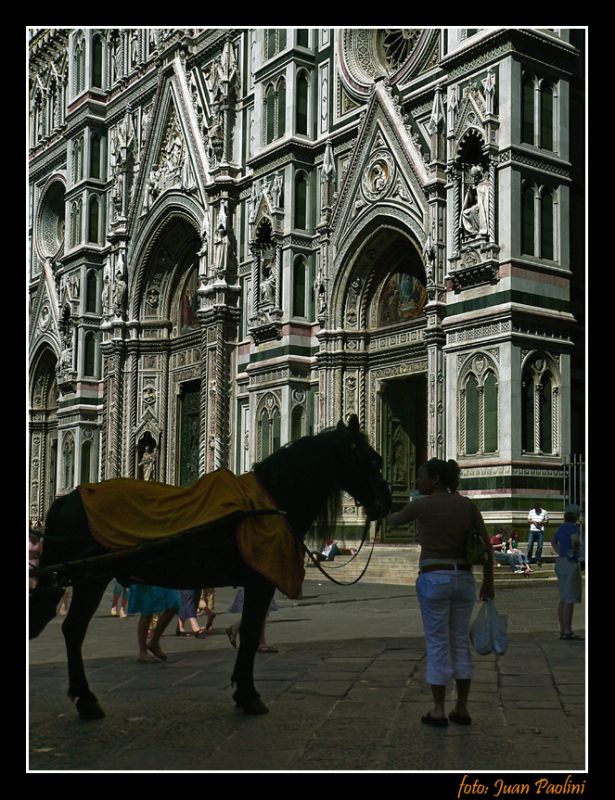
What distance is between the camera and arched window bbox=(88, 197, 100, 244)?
38.3 metres

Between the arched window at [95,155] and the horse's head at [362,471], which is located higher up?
the arched window at [95,155]

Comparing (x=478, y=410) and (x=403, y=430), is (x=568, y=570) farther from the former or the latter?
(x=403, y=430)

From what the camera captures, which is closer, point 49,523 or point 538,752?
point 538,752

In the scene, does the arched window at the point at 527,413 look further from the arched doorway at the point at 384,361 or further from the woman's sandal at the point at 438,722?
the woman's sandal at the point at 438,722

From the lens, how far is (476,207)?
21859 mm

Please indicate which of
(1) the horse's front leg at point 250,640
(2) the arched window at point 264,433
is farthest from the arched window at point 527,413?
(1) the horse's front leg at point 250,640

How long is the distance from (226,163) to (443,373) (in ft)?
38.5

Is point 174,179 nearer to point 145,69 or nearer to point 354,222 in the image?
point 145,69

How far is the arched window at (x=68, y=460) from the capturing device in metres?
38.0

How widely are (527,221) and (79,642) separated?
1651 cm

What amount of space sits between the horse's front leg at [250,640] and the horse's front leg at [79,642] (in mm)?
992

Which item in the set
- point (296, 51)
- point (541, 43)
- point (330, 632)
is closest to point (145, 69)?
point (296, 51)

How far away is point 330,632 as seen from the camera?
13.0 meters

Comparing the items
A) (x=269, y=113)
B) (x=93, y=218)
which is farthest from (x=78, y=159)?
(x=269, y=113)
